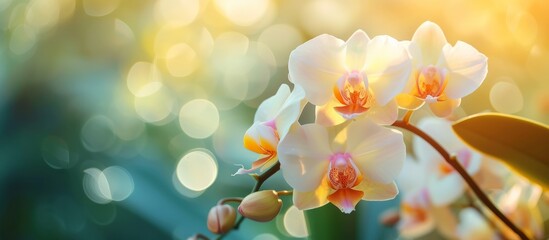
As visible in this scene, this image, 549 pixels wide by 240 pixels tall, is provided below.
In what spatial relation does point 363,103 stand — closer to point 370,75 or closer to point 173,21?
point 370,75

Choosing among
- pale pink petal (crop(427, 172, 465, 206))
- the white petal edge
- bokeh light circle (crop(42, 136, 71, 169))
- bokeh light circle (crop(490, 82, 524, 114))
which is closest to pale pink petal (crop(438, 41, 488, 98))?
the white petal edge

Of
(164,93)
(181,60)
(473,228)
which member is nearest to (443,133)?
(473,228)

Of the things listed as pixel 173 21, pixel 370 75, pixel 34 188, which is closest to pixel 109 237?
pixel 34 188

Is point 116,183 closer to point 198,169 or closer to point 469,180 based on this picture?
point 198,169

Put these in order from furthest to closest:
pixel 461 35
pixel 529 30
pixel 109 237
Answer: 1. pixel 109 237
2. pixel 461 35
3. pixel 529 30

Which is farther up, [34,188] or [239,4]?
[239,4]

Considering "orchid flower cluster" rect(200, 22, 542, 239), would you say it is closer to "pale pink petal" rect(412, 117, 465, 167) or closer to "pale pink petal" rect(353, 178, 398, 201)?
"pale pink petal" rect(353, 178, 398, 201)

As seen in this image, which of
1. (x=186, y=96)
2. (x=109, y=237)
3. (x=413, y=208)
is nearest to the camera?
(x=413, y=208)
